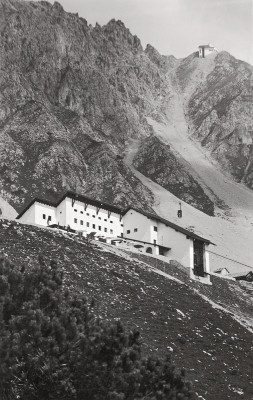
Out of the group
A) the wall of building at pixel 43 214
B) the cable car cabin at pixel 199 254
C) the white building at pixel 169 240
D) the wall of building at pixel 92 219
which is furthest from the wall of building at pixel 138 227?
the wall of building at pixel 43 214

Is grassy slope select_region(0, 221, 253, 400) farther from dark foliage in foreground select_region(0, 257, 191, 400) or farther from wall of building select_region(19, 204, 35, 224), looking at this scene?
wall of building select_region(19, 204, 35, 224)

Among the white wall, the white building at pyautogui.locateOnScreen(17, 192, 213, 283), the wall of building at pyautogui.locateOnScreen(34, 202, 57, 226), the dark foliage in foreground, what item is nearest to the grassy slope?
the dark foliage in foreground

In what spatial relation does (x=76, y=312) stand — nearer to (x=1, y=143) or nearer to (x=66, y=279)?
(x=66, y=279)

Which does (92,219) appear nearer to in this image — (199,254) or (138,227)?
(138,227)

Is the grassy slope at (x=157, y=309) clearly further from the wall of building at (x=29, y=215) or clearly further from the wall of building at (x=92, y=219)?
the wall of building at (x=29, y=215)

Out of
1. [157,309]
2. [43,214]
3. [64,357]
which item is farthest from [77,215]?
[64,357]

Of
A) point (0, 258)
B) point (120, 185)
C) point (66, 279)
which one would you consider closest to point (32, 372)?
point (0, 258)
